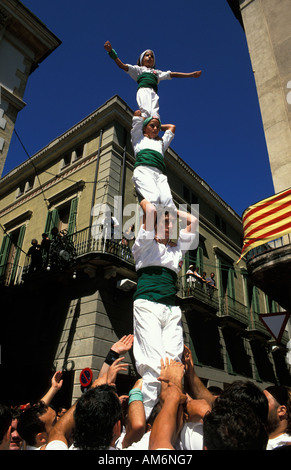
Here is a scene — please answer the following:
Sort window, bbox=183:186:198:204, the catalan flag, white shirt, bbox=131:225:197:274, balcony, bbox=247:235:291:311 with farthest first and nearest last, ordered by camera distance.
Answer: window, bbox=183:186:198:204
balcony, bbox=247:235:291:311
the catalan flag
white shirt, bbox=131:225:197:274

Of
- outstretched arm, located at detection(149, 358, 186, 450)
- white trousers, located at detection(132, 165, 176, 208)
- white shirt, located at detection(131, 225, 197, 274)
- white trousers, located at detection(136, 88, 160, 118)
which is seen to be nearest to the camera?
outstretched arm, located at detection(149, 358, 186, 450)

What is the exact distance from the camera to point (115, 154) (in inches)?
612

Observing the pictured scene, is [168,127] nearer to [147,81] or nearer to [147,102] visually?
[147,102]

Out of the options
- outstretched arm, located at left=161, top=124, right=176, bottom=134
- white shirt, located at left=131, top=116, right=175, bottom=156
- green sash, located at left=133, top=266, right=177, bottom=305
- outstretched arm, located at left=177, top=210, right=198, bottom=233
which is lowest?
green sash, located at left=133, top=266, right=177, bottom=305

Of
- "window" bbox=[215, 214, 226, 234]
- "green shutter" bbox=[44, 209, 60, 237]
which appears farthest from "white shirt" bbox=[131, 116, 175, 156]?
"window" bbox=[215, 214, 226, 234]

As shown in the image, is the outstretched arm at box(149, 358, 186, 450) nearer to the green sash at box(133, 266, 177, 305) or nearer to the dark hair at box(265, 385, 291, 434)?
the green sash at box(133, 266, 177, 305)

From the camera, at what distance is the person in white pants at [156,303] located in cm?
280

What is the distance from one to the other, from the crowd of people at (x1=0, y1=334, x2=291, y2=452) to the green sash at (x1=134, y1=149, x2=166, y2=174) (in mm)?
2037

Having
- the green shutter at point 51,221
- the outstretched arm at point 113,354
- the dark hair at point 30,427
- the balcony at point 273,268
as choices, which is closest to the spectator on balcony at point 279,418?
the outstretched arm at point 113,354

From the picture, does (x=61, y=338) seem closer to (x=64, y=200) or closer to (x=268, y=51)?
(x=64, y=200)

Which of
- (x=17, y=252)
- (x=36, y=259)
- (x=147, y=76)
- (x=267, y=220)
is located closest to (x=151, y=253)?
(x=147, y=76)

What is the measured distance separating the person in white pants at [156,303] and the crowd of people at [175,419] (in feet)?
0.52

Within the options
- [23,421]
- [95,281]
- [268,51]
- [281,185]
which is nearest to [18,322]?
[95,281]

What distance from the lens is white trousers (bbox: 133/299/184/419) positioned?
2.73 metres
